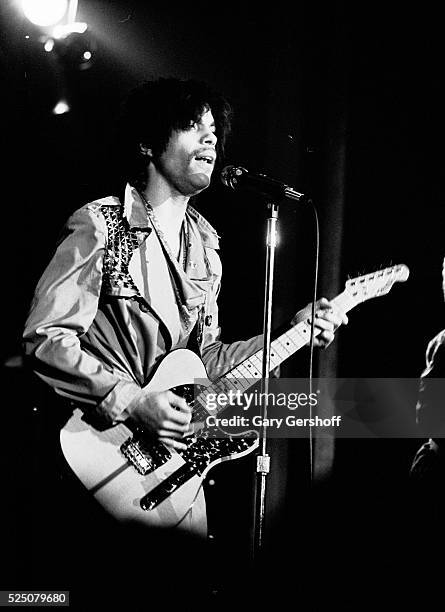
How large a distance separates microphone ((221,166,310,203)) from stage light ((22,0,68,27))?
92 cm

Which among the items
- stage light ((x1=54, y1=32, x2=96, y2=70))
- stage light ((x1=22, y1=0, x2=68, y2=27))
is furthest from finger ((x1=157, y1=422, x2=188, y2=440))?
stage light ((x1=22, y1=0, x2=68, y2=27))

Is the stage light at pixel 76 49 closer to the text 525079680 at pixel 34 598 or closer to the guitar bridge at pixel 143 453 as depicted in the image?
the guitar bridge at pixel 143 453

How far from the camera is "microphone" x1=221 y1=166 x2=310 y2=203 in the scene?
6.94ft

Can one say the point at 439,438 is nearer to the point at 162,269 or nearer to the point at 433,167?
the point at 433,167

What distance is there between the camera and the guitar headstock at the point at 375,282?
8.30 ft

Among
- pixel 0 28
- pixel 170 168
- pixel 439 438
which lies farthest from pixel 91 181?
pixel 439 438

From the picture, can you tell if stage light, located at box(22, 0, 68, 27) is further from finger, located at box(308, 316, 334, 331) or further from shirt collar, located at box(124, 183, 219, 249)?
finger, located at box(308, 316, 334, 331)

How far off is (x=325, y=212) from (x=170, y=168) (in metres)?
0.63

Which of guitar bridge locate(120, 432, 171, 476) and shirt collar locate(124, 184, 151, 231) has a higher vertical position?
shirt collar locate(124, 184, 151, 231)

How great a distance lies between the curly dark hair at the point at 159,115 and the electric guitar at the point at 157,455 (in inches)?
29.2

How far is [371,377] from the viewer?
2.70 m

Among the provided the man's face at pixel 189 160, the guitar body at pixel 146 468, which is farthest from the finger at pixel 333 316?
the man's face at pixel 189 160

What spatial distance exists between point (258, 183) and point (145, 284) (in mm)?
476

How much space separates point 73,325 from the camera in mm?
2131
